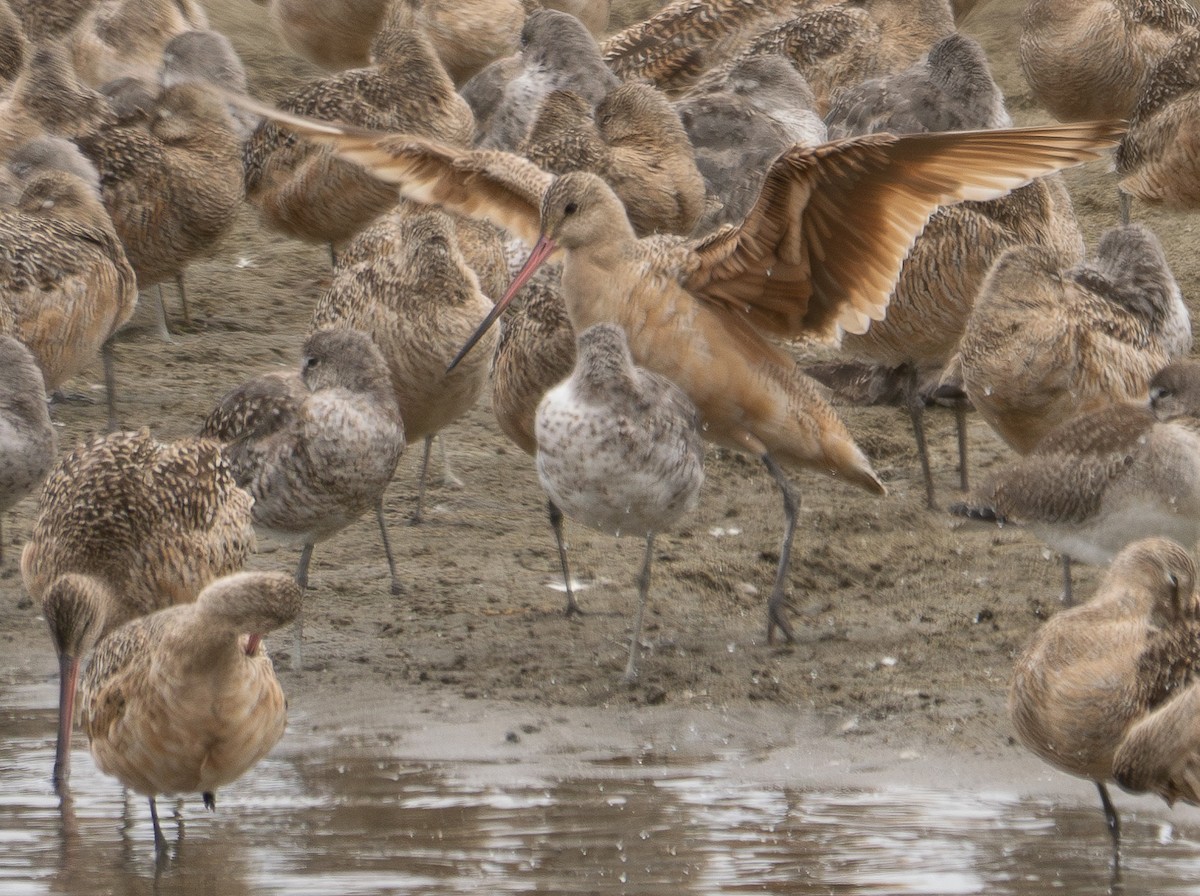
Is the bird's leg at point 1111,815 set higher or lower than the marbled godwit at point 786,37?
lower

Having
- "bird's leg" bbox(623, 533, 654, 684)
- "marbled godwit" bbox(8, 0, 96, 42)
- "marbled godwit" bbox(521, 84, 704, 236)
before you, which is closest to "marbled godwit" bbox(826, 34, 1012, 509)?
"marbled godwit" bbox(521, 84, 704, 236)

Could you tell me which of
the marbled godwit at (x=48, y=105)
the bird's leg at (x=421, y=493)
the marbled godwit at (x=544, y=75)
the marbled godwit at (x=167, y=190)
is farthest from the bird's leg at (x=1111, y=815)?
the marbled godwit at (x=48, y=105)

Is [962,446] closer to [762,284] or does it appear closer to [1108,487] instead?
[762,284]

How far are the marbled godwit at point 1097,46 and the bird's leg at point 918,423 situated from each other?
129 inches

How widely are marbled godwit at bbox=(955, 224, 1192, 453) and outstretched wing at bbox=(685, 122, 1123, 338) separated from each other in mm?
540

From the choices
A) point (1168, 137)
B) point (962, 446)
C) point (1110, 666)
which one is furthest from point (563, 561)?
point (1168, 137)

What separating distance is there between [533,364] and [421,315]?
613 millimetres

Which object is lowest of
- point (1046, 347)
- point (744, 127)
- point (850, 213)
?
point (1046, 347)

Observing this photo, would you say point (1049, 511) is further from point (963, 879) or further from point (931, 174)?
point (963, 879)

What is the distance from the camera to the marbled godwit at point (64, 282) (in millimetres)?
7984

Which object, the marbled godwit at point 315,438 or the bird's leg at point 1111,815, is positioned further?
the marbled godwit at point 315,438

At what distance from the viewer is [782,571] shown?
6.64 meters

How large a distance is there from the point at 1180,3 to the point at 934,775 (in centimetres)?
696

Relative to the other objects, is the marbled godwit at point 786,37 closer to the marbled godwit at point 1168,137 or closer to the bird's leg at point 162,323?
the marbled godwit at point 1168,137
